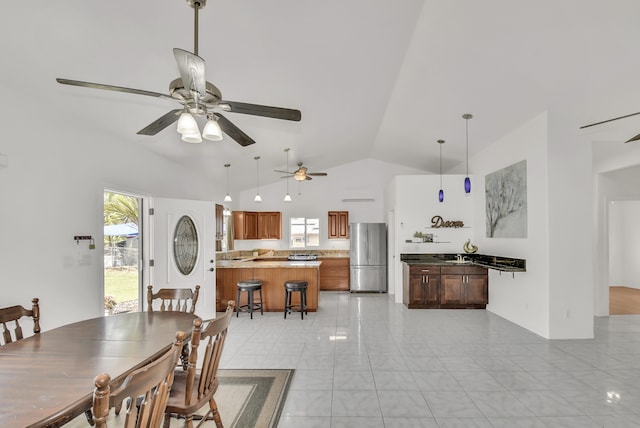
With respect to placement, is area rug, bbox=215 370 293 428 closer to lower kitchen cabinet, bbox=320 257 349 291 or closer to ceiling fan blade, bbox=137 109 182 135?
ceiling fan blade, bbox=137 109 182 135

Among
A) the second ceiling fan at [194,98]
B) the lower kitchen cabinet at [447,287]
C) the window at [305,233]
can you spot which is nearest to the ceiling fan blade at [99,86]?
the second ceiling fan at [194,98]

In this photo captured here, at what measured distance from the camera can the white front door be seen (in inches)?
203

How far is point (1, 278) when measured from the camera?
2748 millimetres

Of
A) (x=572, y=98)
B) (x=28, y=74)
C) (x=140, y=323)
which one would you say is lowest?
(x=140, y=323)

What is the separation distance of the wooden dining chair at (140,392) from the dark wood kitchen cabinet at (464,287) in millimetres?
5535

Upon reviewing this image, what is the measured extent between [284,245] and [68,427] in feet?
22.2

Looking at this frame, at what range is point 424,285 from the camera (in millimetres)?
6293

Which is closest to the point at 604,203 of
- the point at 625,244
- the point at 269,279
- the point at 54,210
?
the point at 625,244

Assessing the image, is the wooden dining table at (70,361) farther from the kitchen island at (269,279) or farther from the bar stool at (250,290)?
the kitchen island at (269,279)

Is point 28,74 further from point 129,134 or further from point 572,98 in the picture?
point 572,98

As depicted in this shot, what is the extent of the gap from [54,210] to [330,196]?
6.53 metres

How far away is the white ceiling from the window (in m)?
4.21

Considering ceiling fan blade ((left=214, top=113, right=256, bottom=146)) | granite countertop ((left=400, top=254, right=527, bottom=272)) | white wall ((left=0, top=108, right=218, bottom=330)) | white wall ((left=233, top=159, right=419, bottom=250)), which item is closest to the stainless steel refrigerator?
white wall ((left=233, top=159, right=419, bottom=250))

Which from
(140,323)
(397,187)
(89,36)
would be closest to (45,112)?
(89,36)
